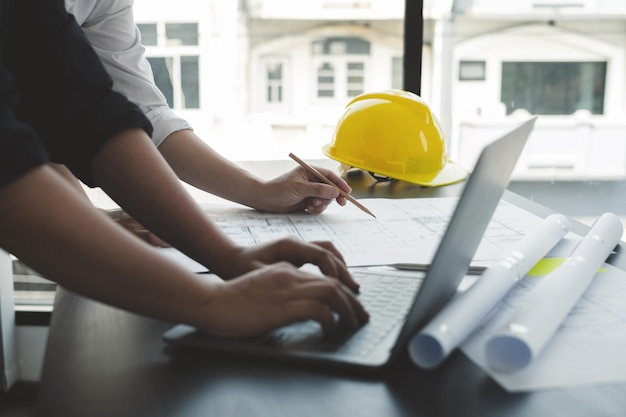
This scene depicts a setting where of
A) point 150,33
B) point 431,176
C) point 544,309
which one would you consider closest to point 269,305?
point 544,309

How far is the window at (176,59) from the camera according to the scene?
5.52 meters

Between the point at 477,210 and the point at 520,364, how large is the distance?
0.16 m

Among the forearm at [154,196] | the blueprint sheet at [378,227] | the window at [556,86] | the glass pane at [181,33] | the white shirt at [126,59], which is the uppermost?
the glass pane at [181,33]

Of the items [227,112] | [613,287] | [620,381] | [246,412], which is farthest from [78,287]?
[227,112]

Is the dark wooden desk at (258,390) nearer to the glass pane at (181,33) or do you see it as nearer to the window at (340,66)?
the glass pane at (181,33)

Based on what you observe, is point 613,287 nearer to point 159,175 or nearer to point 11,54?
point 159,175

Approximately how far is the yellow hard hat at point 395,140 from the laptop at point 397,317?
0.78 m

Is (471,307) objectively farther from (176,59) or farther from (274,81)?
(274,81)

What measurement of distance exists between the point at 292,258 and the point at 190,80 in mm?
6149

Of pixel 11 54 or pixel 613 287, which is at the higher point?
pixel 11 54

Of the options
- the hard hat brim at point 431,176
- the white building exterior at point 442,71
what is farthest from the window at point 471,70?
the hard hat brim at point 431,176

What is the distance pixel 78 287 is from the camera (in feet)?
2.08

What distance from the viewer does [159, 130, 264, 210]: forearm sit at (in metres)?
1.29

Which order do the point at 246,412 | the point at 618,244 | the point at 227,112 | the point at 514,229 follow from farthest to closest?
the point at 227,112
the point at 514,229
the point at 618,244
the point at 246,412
